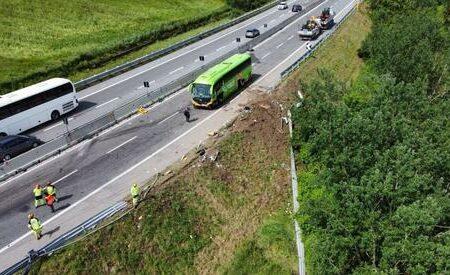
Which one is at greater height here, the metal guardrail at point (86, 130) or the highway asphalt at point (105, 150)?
the metal guardrail at point (86, 130)

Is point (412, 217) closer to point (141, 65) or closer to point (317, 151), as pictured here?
point (317, 151)

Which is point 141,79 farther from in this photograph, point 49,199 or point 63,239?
point 63,239

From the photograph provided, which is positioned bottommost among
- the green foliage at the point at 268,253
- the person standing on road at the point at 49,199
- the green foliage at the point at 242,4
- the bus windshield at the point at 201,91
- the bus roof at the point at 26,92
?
the green foliage at the point at 268,253

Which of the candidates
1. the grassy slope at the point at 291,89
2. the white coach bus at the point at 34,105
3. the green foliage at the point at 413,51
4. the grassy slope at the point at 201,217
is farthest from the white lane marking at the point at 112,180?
the green foliage at the point at 413,51

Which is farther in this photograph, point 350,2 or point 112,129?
point 350,2

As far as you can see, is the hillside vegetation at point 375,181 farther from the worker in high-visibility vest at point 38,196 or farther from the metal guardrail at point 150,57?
the metal guardrail at point 150,57

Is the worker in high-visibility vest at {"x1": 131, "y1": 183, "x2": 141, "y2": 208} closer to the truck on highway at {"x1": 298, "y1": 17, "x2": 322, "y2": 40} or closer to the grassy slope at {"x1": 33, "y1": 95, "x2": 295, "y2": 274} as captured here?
the grassy slope at {"x1": 33, "y1": 95, "x2": 295, "y2": 274}

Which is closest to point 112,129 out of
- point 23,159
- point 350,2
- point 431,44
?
point 23,159
